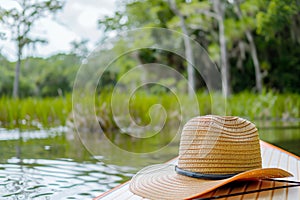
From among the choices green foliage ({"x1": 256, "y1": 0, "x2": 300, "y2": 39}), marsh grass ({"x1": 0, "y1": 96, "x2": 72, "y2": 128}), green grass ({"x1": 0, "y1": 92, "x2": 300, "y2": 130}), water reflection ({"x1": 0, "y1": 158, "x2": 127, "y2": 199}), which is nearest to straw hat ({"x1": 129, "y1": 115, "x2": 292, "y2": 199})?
water reflection ({"x1": 0, "y1": 158, "x2": 127, "y2": 199})

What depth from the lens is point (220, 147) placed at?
1819 mm

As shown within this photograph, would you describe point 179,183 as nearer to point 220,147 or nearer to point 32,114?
point 220,147

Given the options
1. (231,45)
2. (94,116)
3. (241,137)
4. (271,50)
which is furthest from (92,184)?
(271,50)

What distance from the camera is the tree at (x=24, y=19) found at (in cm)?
859

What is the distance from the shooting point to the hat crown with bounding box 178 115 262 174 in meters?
1.82

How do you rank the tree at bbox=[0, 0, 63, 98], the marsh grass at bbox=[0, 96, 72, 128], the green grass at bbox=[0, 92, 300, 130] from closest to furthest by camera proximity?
the green grass at bbox=[0, 92, 300, 130], the marsh grass at bbox=[0, 96, 72, 128], the tree at bbox=[0, 0, 63, 98]

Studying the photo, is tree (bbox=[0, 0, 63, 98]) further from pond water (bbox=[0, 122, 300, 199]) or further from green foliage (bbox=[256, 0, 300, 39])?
pond water (bbox=[0, 122, 300, 199])

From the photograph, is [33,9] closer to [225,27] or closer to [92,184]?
[225,27]

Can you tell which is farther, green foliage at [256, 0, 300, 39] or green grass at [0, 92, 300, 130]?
green foliage at [256, 0, 300, 39]

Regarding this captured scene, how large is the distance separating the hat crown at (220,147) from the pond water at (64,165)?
449 mm

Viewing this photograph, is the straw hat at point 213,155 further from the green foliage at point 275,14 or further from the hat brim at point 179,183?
the green foliage at point 275,14

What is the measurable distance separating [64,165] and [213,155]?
1186 mm

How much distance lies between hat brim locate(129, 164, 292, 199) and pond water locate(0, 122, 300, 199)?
0.25 meters

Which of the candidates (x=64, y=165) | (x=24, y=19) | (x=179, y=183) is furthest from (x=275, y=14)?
(x=179, y=183)
